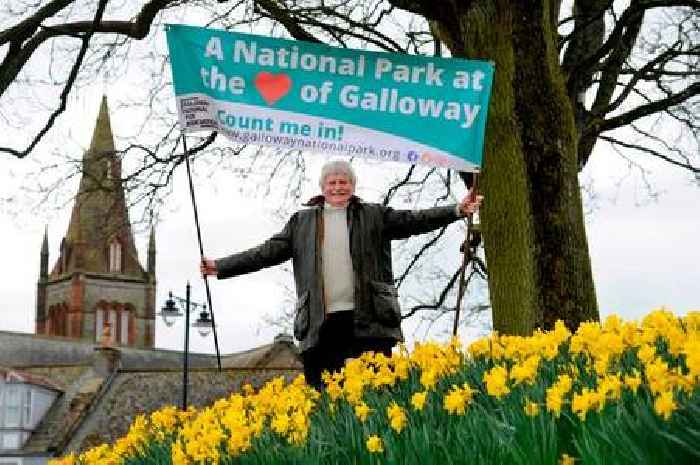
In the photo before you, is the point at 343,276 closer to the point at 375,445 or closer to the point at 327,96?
the point at 327,96

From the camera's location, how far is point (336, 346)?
22.6ft

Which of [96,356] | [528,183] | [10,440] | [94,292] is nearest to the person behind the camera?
[528,183]

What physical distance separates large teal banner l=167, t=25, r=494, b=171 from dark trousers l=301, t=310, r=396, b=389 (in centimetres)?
183

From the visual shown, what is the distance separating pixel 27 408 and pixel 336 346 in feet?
146

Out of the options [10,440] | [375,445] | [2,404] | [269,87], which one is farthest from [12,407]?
[375,445]

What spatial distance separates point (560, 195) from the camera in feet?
34.3

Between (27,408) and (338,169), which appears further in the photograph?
(27,408)

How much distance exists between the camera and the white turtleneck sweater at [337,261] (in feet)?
22.4

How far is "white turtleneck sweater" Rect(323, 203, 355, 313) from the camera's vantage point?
22.4 ft

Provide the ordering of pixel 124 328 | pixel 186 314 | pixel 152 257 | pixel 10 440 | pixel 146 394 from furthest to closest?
pixel 152 257 < pixel 124 328 < pixel 146 394 < pixel 10 440 < pixel 186 314

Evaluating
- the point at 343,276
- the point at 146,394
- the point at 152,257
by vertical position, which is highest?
the point at 152,257

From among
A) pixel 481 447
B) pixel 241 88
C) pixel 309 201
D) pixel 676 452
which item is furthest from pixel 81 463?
pixel 676 452

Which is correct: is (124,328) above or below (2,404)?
above

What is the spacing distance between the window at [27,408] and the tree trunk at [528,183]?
41.0 meters
